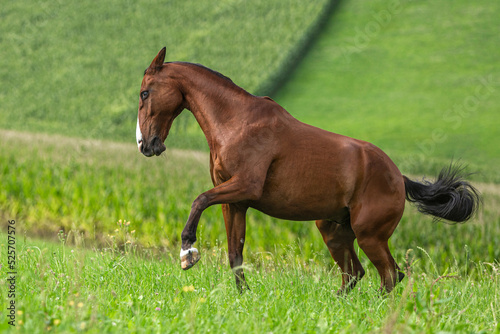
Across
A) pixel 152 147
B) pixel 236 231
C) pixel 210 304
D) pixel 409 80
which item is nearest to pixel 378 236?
pixel 236 231

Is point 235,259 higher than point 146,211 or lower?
higher

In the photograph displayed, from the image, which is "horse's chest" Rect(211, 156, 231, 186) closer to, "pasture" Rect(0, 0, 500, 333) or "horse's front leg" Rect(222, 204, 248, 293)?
"horse's front leg" Rect(222, 204, 248, 293)

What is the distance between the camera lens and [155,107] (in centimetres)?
524

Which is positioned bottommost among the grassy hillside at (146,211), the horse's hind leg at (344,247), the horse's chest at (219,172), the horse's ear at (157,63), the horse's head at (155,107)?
the grassy hillside at (146,211)

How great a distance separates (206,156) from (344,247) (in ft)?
35.3

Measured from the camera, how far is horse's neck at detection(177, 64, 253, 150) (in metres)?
5.25

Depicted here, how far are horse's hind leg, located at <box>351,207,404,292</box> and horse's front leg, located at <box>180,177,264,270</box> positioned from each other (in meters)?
0.98

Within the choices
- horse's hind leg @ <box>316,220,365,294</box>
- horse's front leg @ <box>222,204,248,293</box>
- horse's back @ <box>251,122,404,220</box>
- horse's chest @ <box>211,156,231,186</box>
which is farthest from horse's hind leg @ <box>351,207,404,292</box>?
horse's chest @ <box>211,156,231,186</box>

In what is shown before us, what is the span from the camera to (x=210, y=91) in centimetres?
532

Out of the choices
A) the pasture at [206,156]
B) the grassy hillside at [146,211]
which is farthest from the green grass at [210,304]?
the grassy hillside at [146,211]

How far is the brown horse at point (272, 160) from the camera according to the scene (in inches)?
202

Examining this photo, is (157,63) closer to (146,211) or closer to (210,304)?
(210,304)

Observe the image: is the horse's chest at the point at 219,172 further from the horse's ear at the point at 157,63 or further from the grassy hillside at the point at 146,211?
the grassy hillside at the point at 146,211

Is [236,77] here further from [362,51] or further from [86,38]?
[86,38]
